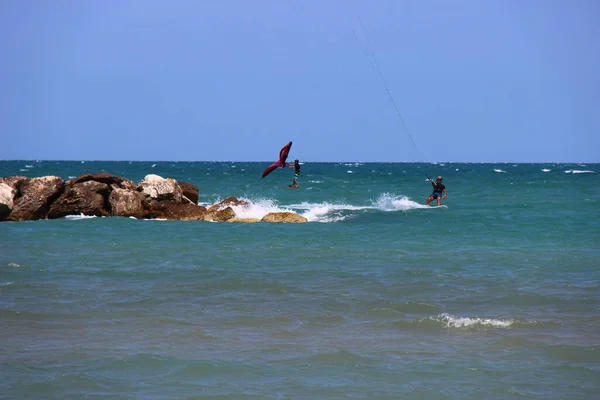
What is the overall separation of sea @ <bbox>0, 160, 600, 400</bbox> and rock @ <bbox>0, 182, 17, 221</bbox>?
4749 mm

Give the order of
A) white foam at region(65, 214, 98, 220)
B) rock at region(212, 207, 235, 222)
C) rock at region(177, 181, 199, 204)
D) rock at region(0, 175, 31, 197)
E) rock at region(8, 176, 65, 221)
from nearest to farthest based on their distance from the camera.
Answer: rock at region(8, 176, 65, 221) < white foam at region(65, 214, 98, 220) < rock at region(0, 175, 31, 197) < rock at region(212, 207, 235, 222) < rock at region(177, 181, 199, 204)

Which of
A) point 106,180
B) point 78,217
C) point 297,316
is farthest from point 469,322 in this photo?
point 106,180

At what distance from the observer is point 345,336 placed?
919 centimetres

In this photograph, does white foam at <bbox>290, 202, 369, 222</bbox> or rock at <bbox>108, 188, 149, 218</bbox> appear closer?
rock at <bbox>108, 188, 149, 218</bbox>

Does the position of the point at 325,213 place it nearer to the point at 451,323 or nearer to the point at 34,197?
the point at 34,197

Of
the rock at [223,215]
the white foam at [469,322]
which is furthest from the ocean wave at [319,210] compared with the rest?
the white foam at [469,322]

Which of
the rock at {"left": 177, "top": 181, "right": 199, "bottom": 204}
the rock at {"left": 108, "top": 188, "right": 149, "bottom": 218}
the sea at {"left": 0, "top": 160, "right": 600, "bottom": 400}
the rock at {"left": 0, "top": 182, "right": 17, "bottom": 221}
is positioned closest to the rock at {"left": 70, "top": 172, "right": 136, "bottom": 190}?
the rock at {"left": 108, "top": 188, "right": 149, "bottom": 218}

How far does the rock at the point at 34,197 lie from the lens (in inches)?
966

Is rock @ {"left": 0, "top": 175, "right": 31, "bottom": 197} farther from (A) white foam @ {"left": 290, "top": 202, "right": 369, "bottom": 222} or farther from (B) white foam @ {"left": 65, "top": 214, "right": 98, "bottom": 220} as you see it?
(A) white foam @ {"left": 290, "top": 202, "right": 369, "bottom": 222}

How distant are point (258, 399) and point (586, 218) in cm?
2257

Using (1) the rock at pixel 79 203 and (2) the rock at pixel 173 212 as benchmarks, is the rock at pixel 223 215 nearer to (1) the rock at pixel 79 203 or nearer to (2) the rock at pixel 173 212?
(2) the rock at pixel 173 212

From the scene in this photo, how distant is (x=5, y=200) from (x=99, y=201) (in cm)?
311

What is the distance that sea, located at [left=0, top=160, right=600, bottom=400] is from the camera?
7379mm

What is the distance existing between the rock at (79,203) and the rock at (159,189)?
1638 millimetres
